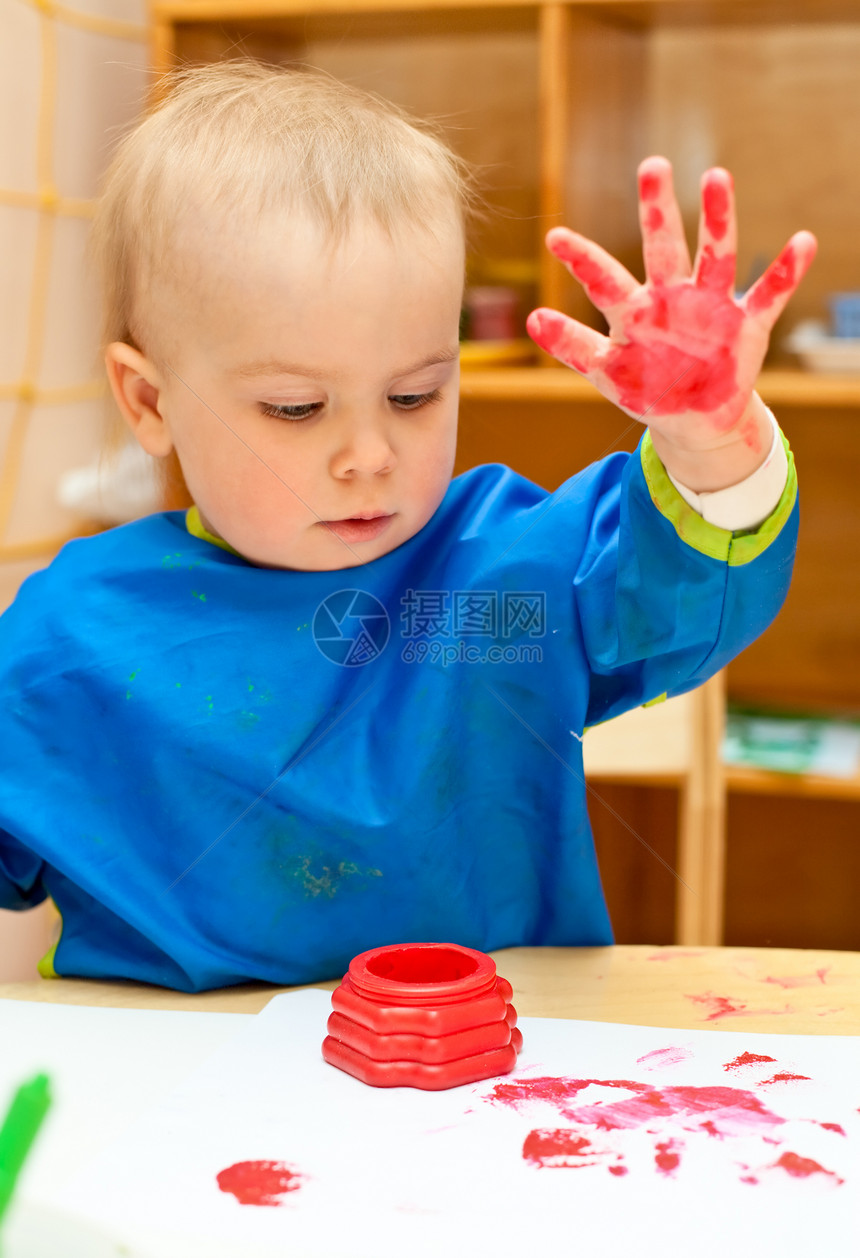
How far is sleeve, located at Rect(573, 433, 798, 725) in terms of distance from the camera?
0.54 m

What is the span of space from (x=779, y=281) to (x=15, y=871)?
0.45 meters

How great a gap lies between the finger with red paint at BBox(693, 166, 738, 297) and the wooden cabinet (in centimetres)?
100

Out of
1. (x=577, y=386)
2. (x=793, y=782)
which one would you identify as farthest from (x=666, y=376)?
(x=793, y=782)

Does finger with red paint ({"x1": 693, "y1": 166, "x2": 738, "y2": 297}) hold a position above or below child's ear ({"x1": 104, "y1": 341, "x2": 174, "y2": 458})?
above

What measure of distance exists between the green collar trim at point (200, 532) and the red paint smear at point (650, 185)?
0.99 ft

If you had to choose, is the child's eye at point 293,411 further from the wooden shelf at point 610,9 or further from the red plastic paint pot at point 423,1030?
the wooden shelf at point 610,9

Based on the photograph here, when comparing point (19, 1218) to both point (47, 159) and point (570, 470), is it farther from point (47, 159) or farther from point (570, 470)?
point (47, 159)

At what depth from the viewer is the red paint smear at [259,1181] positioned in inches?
15.8

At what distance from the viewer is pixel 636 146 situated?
1667 millimetres

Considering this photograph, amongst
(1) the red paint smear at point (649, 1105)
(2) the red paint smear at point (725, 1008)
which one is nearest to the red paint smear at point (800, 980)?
(2) the red paint smear at point (725, 1008)

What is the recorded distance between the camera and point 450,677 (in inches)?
25.0

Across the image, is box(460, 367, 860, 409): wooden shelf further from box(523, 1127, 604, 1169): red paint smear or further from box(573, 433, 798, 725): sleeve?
box(523, 1127, 604, 1169): red paint smear

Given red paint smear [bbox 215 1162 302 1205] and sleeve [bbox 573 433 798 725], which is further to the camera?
sleeve [bbox 573 433 798 725]

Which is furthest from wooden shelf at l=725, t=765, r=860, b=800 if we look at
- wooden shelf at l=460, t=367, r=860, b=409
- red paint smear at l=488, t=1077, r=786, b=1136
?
red paint smear at l=488, t=1077, r=786, b=1136
